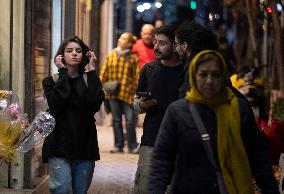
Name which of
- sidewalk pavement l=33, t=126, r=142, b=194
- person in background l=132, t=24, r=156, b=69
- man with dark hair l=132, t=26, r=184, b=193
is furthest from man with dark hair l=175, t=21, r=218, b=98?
person in background l=132, t=24, r=156, b=69

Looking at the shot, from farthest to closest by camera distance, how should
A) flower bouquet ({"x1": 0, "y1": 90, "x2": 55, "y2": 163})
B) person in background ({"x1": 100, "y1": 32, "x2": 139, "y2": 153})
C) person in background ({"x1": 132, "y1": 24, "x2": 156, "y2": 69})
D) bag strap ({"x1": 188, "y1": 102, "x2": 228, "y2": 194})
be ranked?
1. person in background ({"x1": 132, "y1": 24, "x2": 156, "y2": 69})
2. person in background ({"x1": 100, "y1": 32, "x2": 139, "y2": 153})
3. flower bouquet ({"x1": 0, "y1": 90, "x2": 55, "y2": 163})
4. bag strap ({"x1": 188, "y1": 102, "x2": 228, "y2": 194})

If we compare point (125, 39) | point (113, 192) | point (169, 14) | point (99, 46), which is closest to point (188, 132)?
point (113, 192)

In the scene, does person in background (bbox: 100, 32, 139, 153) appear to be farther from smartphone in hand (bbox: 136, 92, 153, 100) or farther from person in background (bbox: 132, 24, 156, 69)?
smartphone in hand (bbox: 136, 92, 153, 100)

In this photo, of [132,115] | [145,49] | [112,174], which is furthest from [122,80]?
[112,174]

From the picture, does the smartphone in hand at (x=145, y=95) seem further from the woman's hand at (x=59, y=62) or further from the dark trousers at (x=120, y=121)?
the dark trousers at (x=120, y=121)

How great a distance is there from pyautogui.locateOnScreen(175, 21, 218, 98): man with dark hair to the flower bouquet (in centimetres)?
127

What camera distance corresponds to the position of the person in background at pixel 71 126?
25.4ft

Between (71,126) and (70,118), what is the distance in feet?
0.23

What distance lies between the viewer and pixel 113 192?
10.7 metres

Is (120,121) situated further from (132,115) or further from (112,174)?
(112,174)

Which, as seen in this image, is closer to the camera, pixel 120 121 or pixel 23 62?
pixel 23 62

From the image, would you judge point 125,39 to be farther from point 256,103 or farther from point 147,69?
point 147,69

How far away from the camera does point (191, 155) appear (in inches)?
212

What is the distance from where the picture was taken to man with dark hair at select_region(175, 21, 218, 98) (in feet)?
21.5
